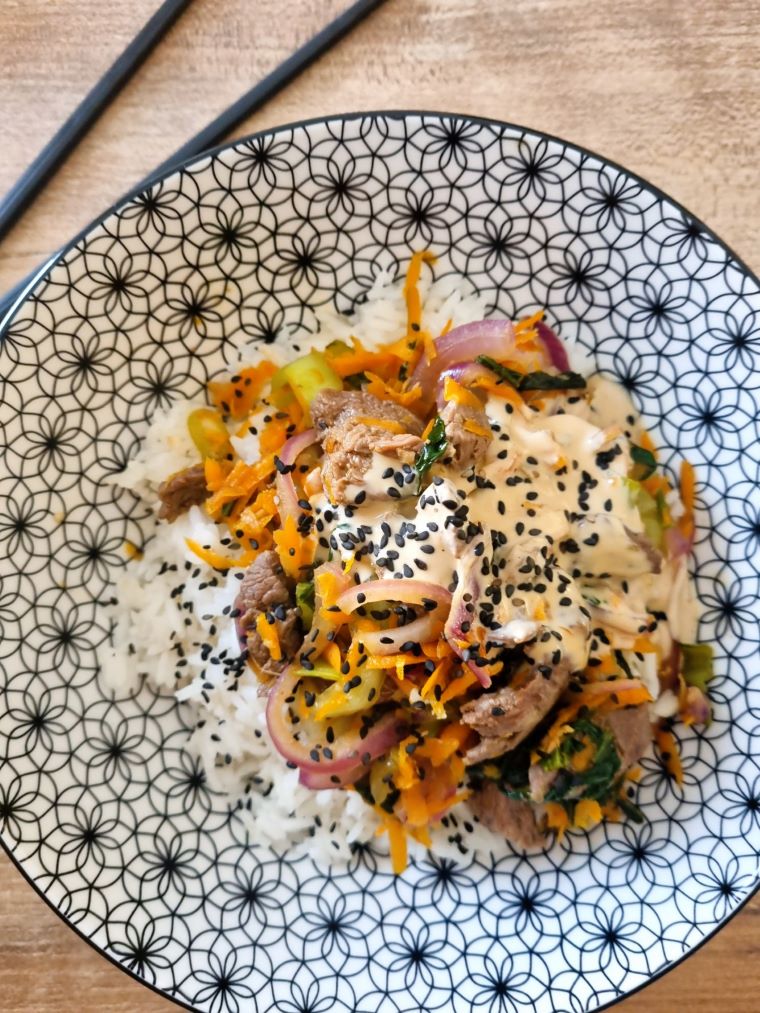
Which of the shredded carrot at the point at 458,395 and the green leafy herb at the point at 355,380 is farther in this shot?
the green leafy herb at the point at 355,380

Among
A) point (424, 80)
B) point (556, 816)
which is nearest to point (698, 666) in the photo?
point (556, 816)

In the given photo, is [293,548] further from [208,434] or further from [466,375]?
[466,375]

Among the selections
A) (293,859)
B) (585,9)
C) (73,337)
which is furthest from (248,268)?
(293,859)

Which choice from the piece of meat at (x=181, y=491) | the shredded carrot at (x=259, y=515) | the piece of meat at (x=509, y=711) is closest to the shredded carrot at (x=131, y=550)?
the piece of meat at (x=181, y=491)

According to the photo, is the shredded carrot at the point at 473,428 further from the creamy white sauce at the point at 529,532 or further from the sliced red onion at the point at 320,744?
the sliced red onion at the point at 320,744

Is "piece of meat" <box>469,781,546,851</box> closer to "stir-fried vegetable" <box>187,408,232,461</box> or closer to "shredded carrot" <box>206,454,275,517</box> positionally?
"shredded carrot" <box>206,454,275,517</box>

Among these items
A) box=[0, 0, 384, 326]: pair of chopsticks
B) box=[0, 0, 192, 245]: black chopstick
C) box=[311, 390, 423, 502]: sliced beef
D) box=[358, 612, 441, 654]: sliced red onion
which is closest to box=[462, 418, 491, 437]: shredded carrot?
box=[311, 390, 423, 502]: sliced beef

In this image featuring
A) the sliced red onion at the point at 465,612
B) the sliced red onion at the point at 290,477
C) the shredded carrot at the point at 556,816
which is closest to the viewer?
the sliced red onion at the point at 465,612
